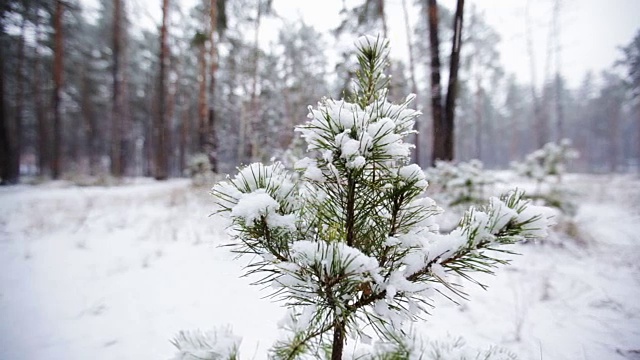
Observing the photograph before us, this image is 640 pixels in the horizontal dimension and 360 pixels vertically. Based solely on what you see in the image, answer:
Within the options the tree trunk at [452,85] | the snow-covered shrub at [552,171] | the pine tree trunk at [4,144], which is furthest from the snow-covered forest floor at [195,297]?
the pine tree trunk at [4,144]

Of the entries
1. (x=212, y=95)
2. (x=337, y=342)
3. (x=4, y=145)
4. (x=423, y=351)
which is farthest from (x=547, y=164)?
(x=4, y=145)

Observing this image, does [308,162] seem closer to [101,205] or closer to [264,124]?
[101,205]

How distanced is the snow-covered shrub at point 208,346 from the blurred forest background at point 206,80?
101cm

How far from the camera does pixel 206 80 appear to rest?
10688 millimetres

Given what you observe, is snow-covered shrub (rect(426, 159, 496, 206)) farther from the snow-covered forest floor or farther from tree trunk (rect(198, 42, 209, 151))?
tree trunk (rect(198, 42, 209, 151))

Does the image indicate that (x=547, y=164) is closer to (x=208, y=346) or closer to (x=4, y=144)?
(x=208, y=346)

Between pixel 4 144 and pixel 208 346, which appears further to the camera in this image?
pixel 4 144

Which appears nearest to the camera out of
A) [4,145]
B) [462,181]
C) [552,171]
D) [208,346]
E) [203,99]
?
[208,346]

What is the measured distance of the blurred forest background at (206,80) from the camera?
909cm

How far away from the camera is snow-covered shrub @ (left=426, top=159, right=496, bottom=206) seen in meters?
4.58

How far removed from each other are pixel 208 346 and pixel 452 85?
608cm

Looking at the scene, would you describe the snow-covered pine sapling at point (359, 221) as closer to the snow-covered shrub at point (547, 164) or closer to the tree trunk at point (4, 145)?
the snow-covered shrub at point (547, 164)

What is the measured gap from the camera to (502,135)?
139 feet

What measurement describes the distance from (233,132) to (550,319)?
1442cm
